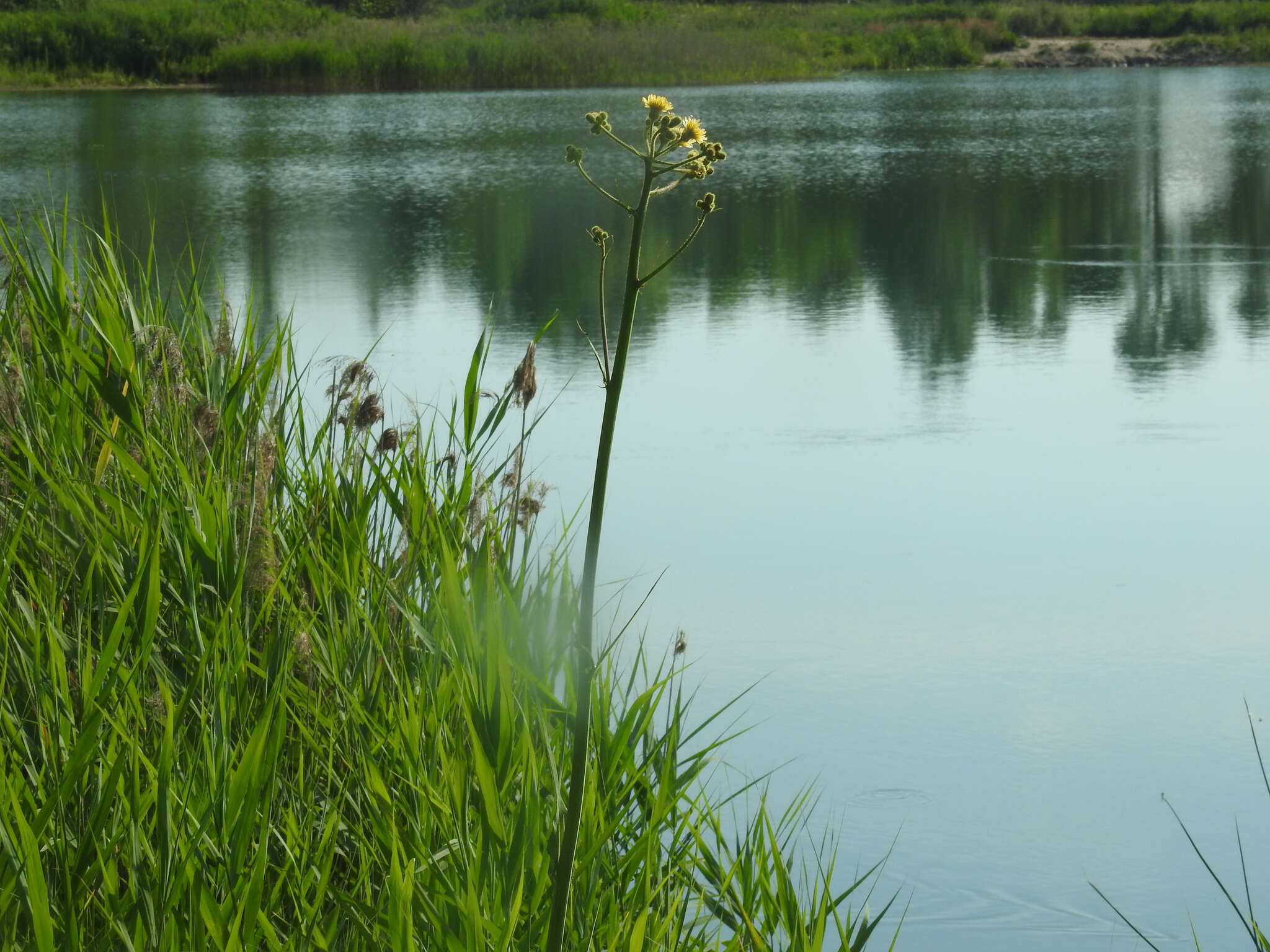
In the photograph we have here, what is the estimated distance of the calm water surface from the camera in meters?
1.80

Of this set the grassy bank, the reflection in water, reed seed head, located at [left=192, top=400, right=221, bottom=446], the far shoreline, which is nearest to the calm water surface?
the reflection in water

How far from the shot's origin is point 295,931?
1.03m

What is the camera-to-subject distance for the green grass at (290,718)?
0.98 m

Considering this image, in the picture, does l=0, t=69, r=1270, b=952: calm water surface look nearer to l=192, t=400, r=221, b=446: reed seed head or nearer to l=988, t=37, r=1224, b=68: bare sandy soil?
l=192, t=400, r=221, b=446: reed seed head

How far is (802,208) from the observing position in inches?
280

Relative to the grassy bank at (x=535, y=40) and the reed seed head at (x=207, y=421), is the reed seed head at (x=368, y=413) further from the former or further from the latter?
the grassy bank at (x=535, y=40)

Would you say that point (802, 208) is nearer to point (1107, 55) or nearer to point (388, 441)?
point (388, 441)

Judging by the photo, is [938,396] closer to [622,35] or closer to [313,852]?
[313,852]

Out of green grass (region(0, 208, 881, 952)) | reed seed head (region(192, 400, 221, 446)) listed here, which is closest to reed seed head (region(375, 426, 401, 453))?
green grass (region(0, 208, 881, 952))

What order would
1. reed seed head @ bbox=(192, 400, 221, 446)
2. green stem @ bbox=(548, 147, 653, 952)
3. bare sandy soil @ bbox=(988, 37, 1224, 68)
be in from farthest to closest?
bare sandy soil @ bbox=(988, 37, 1224, 68) → reed seed head @ bbox=(192, 400, 221, 446) → green stem @ bbox=(548, 147, 653, 952)

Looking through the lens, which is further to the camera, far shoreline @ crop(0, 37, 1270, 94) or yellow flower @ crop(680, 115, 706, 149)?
far shoreline @ crop(0, 37, 1270, 94)

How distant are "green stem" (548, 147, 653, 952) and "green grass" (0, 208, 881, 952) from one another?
10.9 inches

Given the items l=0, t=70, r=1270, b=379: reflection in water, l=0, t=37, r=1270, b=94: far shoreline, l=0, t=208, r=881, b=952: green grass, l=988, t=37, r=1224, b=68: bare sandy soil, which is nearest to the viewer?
l=0, t=208, r=881, b=952: green grass

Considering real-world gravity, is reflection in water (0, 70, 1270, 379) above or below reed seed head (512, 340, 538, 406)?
above
